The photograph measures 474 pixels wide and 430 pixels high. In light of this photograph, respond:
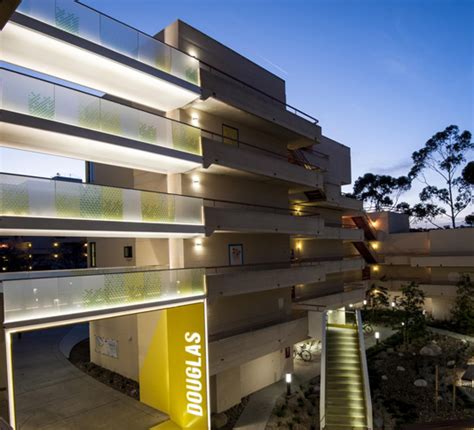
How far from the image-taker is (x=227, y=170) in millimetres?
16250

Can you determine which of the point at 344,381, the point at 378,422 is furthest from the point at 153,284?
the point at 378,422

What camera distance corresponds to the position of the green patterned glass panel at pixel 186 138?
45.9ft

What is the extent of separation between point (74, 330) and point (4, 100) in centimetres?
2432

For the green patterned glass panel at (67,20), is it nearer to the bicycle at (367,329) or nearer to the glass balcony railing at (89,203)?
the glass balcony railing at (89,203)

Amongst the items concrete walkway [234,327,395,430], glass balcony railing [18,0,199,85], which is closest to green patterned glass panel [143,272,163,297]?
concrete walkway [234,327,395,430]

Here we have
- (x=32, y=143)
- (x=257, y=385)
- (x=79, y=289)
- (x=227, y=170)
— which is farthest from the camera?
(x=257, y=385)

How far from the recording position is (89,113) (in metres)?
11.5

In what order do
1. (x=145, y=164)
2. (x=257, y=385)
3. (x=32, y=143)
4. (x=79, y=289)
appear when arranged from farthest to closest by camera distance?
1. (x=257, y=385)
2. (x=145, y=164)
3. (x=32, y=143)
4. (x=79, y=289)

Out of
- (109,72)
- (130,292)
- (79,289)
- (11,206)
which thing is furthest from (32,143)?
(130,292)

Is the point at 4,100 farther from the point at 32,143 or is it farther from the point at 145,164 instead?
the point at 145,164

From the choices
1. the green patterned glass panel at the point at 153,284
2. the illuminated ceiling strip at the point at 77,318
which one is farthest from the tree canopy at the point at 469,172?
the green patterned glass panel at the point at 153,284

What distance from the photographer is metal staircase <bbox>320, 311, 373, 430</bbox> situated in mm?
13562

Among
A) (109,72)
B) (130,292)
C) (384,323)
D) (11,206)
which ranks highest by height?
(109,72)

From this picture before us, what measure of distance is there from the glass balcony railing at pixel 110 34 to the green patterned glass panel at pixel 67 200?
4884mm
